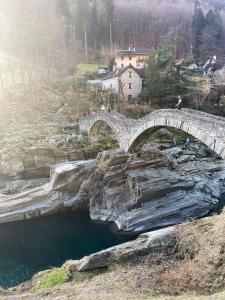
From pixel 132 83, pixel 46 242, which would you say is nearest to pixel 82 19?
pixel 132 83

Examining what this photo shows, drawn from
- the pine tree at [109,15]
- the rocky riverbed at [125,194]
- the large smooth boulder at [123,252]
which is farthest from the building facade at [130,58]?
the large smooth boulder at [123,252]

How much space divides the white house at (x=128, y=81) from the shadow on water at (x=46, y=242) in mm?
34568

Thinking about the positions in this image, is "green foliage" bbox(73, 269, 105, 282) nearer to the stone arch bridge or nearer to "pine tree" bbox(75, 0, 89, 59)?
the stone arch bridge

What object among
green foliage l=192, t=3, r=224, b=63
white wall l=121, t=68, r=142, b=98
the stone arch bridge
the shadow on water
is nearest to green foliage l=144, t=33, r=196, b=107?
white wall l=121, t=68, r=142, b=98

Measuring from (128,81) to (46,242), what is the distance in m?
41.1

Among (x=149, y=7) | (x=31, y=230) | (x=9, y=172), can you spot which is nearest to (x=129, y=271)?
(x=31, y=230)

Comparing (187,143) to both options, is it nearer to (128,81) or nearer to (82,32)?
(128,81)

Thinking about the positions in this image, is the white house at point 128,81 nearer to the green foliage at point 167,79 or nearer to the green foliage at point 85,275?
the green foliage at point 167,79

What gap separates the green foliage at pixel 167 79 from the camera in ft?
191

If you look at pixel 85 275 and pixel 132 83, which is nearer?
pixel 85 275

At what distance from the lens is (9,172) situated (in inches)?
1527

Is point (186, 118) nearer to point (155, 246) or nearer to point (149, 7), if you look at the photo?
point (155, 246)

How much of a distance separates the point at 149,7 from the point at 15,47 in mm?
57223

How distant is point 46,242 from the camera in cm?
2959
